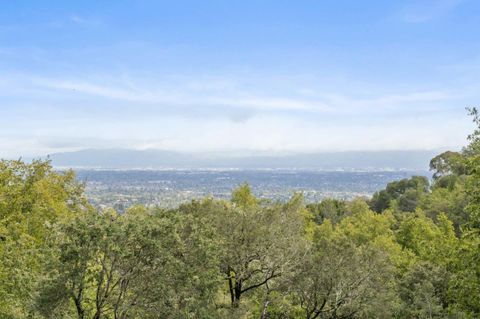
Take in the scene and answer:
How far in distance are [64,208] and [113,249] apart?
17410 mm

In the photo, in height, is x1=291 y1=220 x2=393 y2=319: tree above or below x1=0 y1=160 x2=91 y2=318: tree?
below

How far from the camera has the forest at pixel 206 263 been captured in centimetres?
1238

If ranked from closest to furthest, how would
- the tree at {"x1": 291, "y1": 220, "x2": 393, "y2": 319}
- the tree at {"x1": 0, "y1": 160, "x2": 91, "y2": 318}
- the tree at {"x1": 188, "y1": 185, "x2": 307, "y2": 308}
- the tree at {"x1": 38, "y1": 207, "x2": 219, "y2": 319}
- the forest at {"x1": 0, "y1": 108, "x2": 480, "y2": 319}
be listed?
the tree at {"x1": 38, "y1": 207, "x2": 219, "y2": 319} < the forest at {"x1": 0, "y1": 108, "x2": 480, "y2": 319} < the tree at {"x1": 0, "y1": 160, "x2": 91, "y2": 318} < the tree at {"x1": 188, "y1": 185, "x2": 307, "y2": 308} < the tree at {"x1": 291, "y1": 220, "x2": 393, "y2": 319}

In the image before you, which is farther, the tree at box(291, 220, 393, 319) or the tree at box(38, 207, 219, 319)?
the tree at box(291, 220, 393, 319)

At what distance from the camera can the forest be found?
40.6ft

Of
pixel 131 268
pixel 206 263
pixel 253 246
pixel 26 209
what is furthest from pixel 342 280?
pixel 26 209

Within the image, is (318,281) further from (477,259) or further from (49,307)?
(49,307)

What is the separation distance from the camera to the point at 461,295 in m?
15.6

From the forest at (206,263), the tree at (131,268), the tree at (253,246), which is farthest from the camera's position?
the tree at (253,246)

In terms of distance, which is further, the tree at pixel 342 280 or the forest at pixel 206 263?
the tree at pixel 342 280

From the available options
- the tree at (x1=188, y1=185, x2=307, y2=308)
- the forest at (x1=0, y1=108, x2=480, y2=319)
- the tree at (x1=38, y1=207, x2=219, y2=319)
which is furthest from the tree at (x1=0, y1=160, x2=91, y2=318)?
the tree at (x1=188, y1=185, x2=307, y2=308)

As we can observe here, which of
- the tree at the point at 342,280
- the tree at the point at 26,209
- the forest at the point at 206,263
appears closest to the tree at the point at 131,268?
the forest at the point at 206,263

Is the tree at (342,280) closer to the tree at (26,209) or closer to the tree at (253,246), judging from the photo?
the tree at (253,246)

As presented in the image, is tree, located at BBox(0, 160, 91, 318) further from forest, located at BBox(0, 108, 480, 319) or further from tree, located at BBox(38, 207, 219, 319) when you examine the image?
tree, located at BBox(38, 207, 219, 319)
